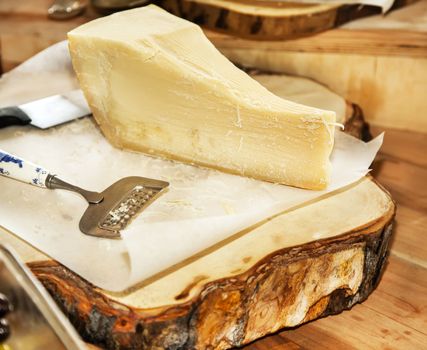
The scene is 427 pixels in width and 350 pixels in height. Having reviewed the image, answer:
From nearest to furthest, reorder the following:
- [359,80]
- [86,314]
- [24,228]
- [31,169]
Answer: [86,314], [24,228], [31,169], [359,80]

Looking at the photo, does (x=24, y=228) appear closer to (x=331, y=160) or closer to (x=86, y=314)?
(x=86, y=314)

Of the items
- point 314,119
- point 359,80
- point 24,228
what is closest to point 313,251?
point 314,119

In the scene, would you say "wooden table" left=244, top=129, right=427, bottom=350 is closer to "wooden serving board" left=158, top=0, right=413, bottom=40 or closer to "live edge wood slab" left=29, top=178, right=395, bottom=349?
"live edge wood slab" left=29, top=178, right=395, bottom=349

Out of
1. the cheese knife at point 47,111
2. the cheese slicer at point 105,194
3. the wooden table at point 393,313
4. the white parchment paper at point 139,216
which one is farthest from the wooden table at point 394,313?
the cheese knife at point 47,111

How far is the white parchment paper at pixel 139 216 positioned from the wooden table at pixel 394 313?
0.17 metres

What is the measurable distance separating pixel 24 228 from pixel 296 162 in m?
0.46

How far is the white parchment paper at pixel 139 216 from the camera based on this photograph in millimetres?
931

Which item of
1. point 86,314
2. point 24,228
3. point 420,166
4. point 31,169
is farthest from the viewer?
point 420,166

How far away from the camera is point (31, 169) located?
44.4 inches

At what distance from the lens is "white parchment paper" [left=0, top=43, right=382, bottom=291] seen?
0.93 metres

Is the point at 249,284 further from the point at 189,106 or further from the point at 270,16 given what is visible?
the point at 270,16

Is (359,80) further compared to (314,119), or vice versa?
(359,80)

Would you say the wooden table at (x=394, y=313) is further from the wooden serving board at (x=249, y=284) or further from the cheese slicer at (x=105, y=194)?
the cheese slicer at (x=105, y=194)

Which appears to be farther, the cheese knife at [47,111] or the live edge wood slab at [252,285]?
the cheese knife at [47,111]
